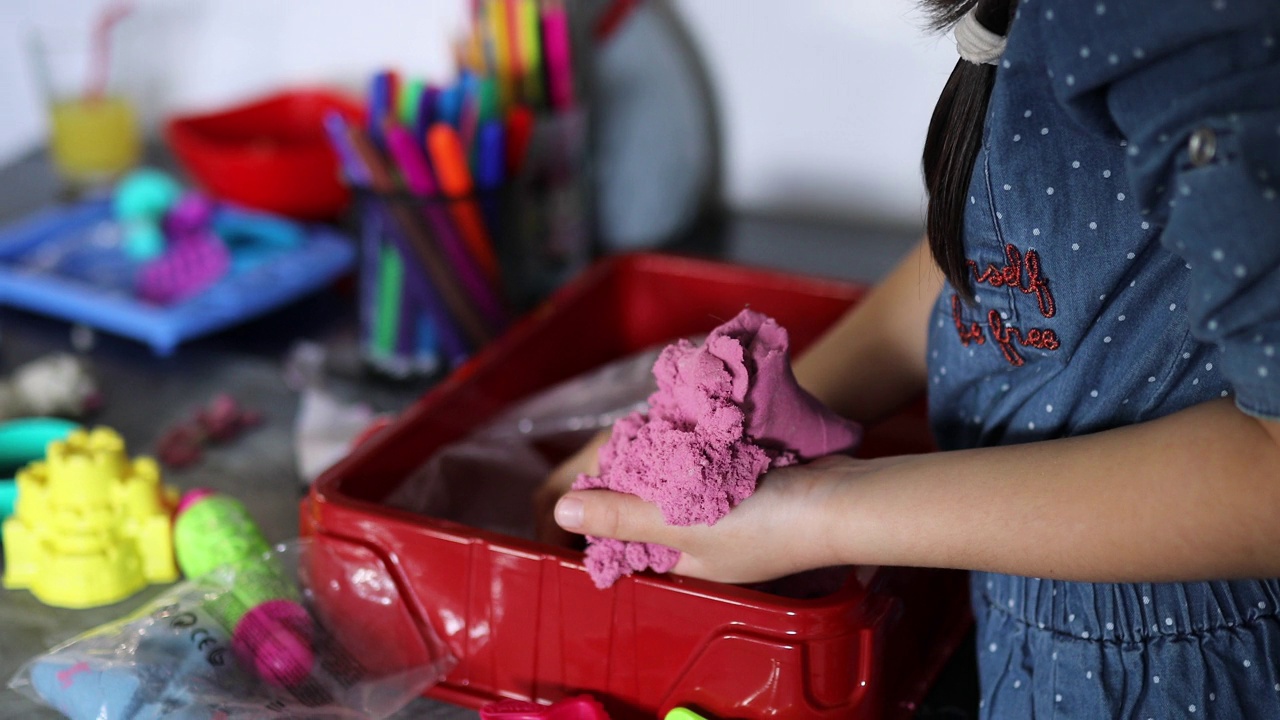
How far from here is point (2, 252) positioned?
788 mm

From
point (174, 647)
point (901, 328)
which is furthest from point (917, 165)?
point (174, 647)

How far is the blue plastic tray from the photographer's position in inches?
28.3

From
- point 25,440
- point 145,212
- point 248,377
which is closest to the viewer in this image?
point 25,440

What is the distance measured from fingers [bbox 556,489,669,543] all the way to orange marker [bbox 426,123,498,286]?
0.29 meters

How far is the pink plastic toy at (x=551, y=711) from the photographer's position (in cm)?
42

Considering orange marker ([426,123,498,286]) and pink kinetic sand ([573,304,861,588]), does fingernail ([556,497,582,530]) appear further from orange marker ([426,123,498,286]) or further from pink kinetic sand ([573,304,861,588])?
orange marker ([426,123,498,286])

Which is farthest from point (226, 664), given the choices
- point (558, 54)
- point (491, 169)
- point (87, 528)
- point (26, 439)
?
point (558, 54)

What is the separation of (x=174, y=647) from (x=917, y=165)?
573mm

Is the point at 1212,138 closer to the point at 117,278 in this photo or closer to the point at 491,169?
the point at 491,169

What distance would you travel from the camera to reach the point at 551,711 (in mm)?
423

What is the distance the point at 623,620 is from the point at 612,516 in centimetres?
4

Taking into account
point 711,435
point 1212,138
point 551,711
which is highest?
point 1212,138

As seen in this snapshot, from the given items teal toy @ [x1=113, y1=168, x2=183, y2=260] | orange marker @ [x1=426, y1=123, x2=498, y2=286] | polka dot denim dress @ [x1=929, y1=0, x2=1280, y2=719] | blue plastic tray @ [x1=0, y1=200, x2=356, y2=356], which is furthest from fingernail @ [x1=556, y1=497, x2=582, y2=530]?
teal toy @ [x1=113, y1=168, x2=183, y2=260]

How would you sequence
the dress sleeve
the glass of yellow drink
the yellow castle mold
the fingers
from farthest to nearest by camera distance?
the glass of yellow drink → the yellow castle mold → the fingers → the dress sleeve
